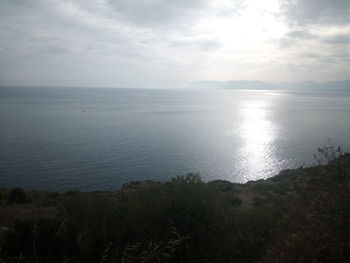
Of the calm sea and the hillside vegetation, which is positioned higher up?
the hillside vegetation

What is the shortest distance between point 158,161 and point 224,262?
40.1m

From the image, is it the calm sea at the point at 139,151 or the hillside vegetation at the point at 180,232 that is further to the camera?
the calm sea at the point at 139,151

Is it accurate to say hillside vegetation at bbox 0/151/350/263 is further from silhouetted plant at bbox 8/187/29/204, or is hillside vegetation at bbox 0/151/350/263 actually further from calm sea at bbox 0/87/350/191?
calm sea at bbox 0/87/350/191

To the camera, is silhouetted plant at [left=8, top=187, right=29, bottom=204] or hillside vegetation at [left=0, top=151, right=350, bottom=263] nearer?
hillside vegetation at [left=0, top=151, right=350, bottom=263]

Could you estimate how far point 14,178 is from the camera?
3666cm

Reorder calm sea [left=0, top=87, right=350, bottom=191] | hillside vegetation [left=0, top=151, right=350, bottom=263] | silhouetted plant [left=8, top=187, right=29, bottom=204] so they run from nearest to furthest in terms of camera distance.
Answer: hillside vegetation [left=0, top=151, right=350, bottom=263] < silhouetted plant [left=8, top=187, right=29, bottom=204] < calm sea [left=0, top=87, right=350, bottom=191]

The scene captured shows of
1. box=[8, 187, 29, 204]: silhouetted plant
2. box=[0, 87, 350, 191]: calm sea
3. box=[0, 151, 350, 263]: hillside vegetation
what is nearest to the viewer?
box=[0, 151, 350, 263]: hillside vegetation

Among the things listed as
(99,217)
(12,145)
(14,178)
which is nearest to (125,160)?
(14,178)

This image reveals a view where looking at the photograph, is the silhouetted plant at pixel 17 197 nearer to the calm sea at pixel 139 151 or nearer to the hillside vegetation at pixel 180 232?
the calm sea at pixel 139 151

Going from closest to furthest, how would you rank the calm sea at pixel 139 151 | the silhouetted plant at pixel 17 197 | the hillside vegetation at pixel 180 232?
the hillside vegetation at pixel 180 232 < the silhouetted plant at pixel 17 197 < the calm sea at pixel 139 151

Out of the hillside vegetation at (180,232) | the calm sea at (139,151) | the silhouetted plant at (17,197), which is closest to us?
the hillside vegetation at (180,232)

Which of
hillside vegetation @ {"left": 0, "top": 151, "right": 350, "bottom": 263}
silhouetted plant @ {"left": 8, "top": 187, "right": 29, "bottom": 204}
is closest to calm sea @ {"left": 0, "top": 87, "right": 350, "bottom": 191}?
silhouetted plant @ {"left": 8, "top": 187, "right": 29, "bottom": 204}

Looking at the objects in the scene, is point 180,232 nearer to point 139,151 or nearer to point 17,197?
point 17,197

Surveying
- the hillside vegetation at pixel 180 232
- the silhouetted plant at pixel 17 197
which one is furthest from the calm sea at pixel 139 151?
the hillside vegetation at pixel 180 232
